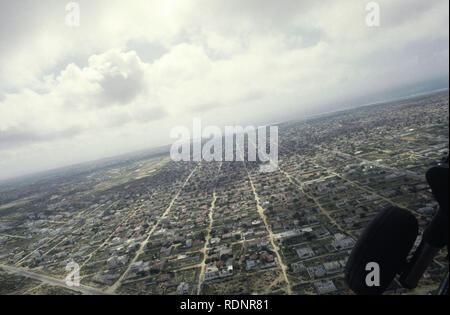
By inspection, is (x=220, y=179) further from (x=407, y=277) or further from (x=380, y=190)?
(x=407, y=277)

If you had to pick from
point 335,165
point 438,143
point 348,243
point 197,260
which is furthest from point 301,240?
point 438,143

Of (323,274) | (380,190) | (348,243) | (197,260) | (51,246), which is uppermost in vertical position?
(380,190)

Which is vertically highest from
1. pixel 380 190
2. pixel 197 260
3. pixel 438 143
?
pixel 438 143
